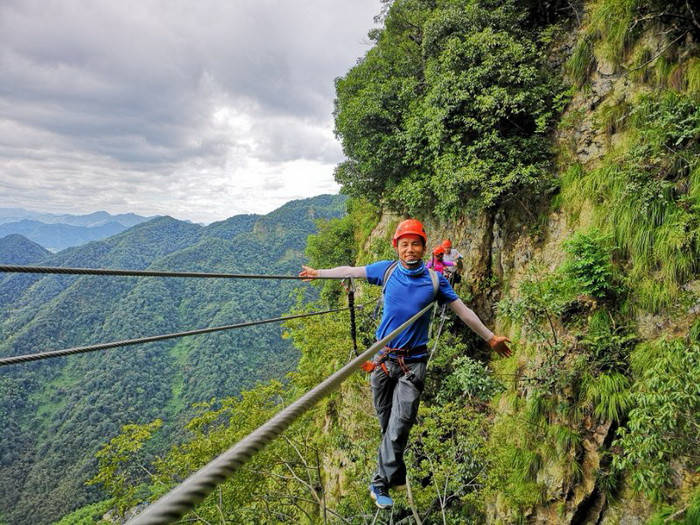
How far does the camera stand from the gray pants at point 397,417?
8.69 feet

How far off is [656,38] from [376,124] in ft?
23.5

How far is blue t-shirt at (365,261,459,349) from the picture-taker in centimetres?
282

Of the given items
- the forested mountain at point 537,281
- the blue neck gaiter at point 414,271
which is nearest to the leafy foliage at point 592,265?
the forested mountain at point 537,281

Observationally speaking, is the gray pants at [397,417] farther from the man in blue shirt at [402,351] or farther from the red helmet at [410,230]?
the red helmet at [410,230]

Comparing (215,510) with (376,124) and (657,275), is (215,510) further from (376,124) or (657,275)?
(376,124)

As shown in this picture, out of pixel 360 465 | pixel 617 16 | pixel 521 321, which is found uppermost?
pixel 617 16

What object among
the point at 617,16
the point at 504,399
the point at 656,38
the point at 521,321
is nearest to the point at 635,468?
the point at 521,321

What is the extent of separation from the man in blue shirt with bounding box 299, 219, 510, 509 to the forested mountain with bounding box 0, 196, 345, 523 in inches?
2652

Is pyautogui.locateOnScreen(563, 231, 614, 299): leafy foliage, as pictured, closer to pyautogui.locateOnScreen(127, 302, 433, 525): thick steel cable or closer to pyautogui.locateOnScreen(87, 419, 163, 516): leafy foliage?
pyautogui.locateOnScreen(127, 302, 433, 525): thick steel cable

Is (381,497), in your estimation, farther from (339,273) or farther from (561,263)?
(561,263)

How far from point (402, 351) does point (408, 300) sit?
1.39 ft

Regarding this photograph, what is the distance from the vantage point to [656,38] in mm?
5926

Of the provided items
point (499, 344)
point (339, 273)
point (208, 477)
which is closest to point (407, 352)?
point (499, 344)

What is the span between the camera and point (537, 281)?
6.46 metres
